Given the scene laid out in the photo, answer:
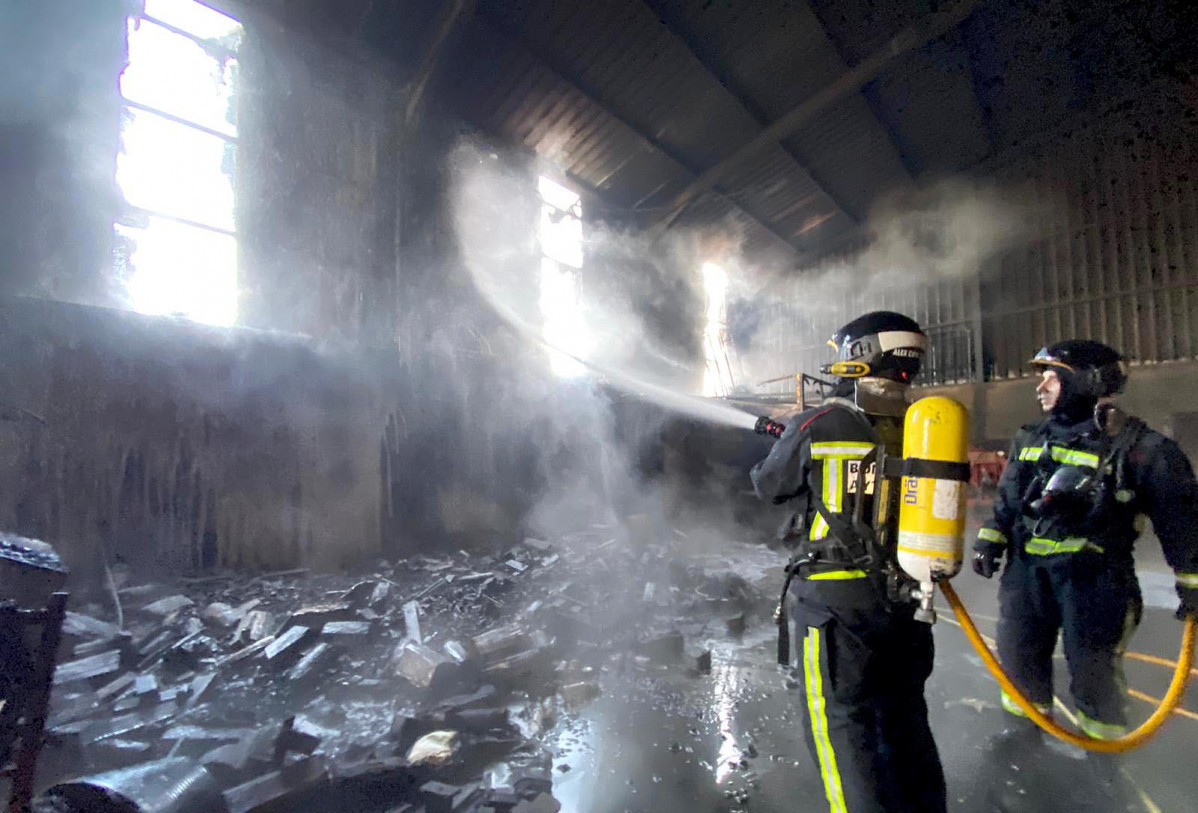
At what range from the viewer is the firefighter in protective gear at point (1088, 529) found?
254 centimetres

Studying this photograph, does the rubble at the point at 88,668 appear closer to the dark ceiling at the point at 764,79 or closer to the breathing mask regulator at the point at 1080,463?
the breathing mask regulator at the point at 1080,463

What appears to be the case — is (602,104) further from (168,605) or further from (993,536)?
(168,605)

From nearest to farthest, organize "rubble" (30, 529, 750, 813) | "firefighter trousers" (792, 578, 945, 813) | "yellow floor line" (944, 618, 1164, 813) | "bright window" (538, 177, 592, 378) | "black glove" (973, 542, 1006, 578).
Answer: "firefighter trousers" (792, 578, 945, 813) < "yellow floor line" (944, 618, 1164, 813) < "rubble" (30, 529, 750, 813) < "black glove" (973, 542, 1006, 578) < "bright window" (538, 177, 592, 378)

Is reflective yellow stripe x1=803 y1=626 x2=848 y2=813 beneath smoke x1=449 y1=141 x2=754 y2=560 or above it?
beneath

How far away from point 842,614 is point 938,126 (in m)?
11.6

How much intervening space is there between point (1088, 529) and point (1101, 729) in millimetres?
994

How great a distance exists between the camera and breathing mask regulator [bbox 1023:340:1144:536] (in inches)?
104

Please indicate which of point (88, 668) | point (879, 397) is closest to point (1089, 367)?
point (879, 397)

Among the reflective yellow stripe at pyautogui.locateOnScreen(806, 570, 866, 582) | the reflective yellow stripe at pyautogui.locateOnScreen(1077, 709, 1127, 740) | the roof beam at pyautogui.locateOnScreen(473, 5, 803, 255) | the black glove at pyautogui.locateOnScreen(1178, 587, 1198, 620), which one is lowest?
the reflective yellow stripe at pyautogui.locateOnScreen(1077, 709, 1127, 740)

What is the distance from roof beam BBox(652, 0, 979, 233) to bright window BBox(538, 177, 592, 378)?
79.5 inches

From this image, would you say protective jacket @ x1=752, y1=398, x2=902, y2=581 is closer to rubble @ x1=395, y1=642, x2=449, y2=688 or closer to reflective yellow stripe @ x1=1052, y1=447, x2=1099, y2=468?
reflective yellow stripe @ x1=1052, y1=447, x2=1099, y2=468

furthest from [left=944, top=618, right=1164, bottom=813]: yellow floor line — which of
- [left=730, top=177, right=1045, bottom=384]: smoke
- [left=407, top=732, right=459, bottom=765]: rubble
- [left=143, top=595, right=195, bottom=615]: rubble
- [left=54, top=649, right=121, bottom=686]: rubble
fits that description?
[left=730, top=177, right=1045, bottom=384]: smoke

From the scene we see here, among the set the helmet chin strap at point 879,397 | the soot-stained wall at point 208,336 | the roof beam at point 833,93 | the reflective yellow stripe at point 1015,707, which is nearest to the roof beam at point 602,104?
the roof beam at point 833,93

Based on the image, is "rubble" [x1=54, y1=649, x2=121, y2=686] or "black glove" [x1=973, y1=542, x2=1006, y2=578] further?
"rubble" [x1=54, y1=649, x2=121, y2=686]
